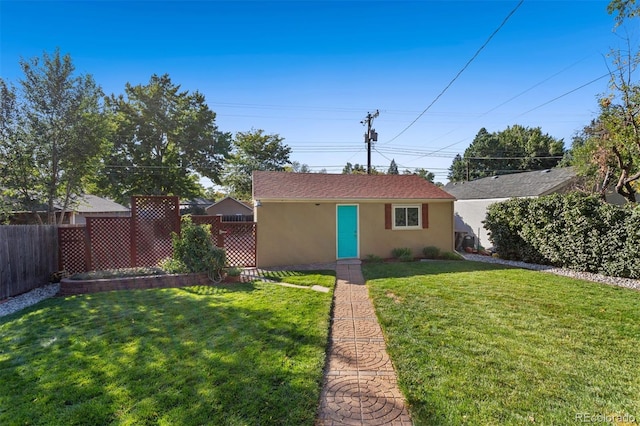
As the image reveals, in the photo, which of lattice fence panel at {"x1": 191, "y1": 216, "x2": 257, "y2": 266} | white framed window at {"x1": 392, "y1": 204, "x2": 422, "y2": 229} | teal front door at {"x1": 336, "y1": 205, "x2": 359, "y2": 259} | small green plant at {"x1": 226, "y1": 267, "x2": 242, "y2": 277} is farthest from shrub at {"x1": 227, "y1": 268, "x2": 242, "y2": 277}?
white framed window at {"x1": 392, "y1": 204, "x2": 422, "y2": 229}

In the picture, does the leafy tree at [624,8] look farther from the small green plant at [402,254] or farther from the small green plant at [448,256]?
the small green plant at [402,254]

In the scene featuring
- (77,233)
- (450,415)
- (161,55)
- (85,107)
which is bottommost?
(450,415)

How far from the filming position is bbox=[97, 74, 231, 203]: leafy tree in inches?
929

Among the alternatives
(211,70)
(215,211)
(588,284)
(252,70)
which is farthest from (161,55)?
(215,211)

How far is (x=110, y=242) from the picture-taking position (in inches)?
346

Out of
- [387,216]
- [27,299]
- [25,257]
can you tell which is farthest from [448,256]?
[25,257]

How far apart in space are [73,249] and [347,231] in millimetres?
8193

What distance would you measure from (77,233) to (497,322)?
33.0ft

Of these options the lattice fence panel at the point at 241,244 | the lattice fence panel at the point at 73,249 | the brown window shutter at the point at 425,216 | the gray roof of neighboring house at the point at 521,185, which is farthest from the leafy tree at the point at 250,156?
the lattice fence panel at the point at 73,249

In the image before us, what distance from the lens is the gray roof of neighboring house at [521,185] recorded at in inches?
571

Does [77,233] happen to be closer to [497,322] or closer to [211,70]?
[211,70]

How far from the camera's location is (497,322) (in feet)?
15.6

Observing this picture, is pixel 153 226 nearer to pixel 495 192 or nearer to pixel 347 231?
pixel 347 231

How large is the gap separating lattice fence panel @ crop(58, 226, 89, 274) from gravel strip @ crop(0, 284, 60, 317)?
700 mm
